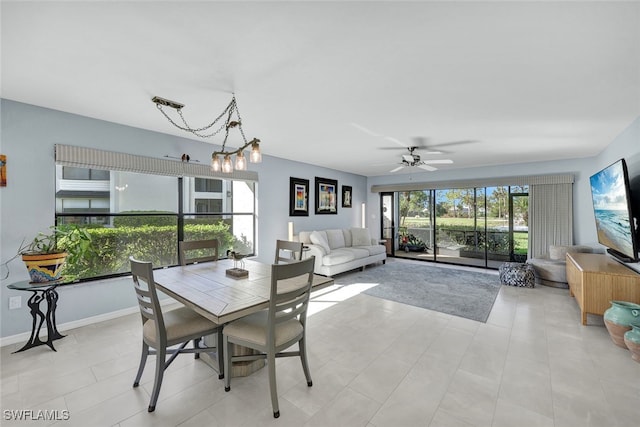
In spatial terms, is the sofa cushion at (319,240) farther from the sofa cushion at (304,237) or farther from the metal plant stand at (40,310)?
the metal plant stand at (40,310)

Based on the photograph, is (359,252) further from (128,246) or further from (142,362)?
(142,362)

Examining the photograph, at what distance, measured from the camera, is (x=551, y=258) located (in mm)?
5223

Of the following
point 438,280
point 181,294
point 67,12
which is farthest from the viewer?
point 438,280

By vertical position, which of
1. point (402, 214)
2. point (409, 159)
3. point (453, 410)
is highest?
point (409, 159)

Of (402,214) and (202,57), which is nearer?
(202,57)

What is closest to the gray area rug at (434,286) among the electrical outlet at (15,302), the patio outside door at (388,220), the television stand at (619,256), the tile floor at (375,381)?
the tile floor at (375,381)

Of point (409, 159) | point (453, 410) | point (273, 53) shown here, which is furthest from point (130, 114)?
point (409, 159)

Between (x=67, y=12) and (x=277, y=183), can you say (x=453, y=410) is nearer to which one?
(x=67, y=12)

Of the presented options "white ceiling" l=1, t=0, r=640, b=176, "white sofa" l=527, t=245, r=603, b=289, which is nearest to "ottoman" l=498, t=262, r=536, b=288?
"white sofa" l=527, t=245, r=603, b=289

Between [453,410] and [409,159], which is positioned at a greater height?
[409,159]

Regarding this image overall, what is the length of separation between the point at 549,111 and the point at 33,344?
5824mm

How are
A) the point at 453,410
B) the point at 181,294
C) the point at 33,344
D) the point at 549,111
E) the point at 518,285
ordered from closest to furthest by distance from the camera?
the point at 453,410 → the point at 181,294 → the point at 33,344 → the point at 549,111 → the point at 518,285

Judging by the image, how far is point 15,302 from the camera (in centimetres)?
275

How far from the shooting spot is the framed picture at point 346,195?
7344 millimetres
